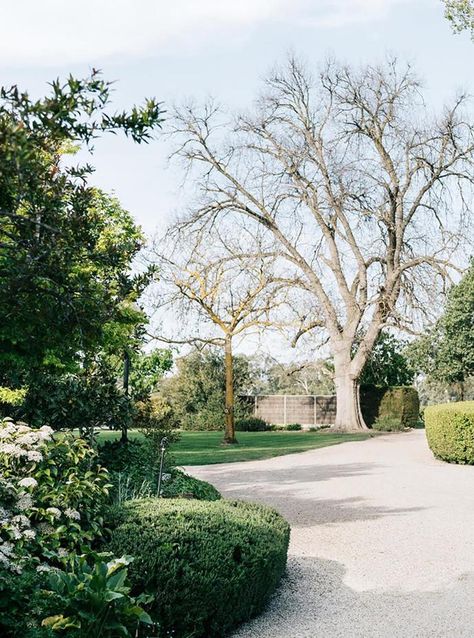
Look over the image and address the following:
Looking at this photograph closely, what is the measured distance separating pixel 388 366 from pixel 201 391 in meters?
8.15

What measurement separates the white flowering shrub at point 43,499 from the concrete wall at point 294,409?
2839 cm

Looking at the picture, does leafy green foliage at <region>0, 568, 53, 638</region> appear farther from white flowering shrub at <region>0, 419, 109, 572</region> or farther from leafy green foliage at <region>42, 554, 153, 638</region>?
white flowering shrub at <region>0, 419, 109, 572</region>

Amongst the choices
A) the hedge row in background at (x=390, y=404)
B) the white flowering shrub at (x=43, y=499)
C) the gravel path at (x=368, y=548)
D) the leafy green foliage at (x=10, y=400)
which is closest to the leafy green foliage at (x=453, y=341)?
the hedge row in background at (x=390, y=404)

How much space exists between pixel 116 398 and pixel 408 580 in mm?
4185

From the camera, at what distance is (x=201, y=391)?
32500 mm

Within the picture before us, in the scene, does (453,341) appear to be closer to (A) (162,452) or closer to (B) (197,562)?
(A) (162,452)

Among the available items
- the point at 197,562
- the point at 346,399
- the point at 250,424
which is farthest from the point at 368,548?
the point at 250,424

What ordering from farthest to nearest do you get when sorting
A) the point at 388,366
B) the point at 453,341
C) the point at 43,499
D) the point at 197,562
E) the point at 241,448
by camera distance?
1. the point at 388,366
2. the point at 453,341
3. the point at 241,448
4. the point at 43,499
5. the point at 197,562

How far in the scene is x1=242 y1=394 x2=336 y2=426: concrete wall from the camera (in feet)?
113

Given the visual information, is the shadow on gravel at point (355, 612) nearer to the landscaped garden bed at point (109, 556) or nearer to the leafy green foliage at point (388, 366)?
the landscaped garden bed at point (109, 556)

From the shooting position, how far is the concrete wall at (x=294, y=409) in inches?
1357

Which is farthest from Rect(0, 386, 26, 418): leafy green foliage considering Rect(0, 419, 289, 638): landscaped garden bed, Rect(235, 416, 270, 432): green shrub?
Rect(235, 416, 270, 432): green shrub

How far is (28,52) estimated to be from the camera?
5727 millimetres

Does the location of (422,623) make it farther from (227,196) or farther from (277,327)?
(227,196)
